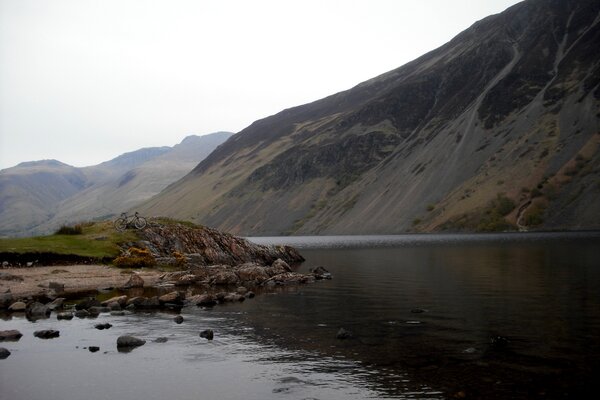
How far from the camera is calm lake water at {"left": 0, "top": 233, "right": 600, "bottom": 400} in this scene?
18.7 metres

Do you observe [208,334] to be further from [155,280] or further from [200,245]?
[200,245]

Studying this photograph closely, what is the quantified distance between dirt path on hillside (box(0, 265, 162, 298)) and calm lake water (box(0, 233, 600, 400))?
448 inches

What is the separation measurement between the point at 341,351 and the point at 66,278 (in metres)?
34.3

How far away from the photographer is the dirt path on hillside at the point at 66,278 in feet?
142

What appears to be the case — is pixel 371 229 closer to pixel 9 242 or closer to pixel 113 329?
pixel 9 242

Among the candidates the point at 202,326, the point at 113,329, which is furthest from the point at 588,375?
the point at 113,329

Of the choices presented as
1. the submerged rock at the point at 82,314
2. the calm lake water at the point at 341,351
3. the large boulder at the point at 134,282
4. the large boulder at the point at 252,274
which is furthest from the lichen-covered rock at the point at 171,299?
the large boulder at the point at 252,274

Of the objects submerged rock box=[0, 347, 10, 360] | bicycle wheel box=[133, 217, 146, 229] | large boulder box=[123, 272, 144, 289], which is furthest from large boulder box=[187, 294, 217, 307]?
bicycle wheel box=[133, 217, 146, 229]

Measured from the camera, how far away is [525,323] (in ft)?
93.5

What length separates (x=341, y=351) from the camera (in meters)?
24.1

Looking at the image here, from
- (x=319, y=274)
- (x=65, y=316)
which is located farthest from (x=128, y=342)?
(x=319, y=274)

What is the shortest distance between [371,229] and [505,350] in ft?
→ 573

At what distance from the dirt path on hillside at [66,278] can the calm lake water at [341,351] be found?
448 inches

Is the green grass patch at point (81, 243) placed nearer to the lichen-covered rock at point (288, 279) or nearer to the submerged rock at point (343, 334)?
the lichen-covered rock at point (288, 279)
